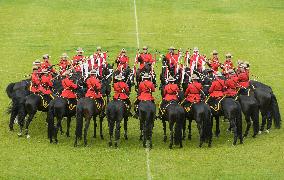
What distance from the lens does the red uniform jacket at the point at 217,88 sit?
77.9ft

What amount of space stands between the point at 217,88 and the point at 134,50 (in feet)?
52.5

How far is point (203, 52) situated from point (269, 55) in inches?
156

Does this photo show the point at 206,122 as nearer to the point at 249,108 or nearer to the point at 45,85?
the point at 249,108

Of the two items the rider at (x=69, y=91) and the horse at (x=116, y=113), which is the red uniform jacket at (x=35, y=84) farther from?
the horse at (x=116, y=113)

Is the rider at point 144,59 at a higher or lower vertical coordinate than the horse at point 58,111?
higher

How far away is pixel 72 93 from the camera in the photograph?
23828 millimetres

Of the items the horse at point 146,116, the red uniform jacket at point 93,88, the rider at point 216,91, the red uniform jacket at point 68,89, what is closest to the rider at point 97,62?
the red uniform jacket at point 68,89

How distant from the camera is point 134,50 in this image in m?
39.3

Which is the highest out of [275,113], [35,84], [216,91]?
[35,84]

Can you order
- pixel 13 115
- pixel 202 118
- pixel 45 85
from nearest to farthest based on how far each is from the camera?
pixel 202 118 < pixel 45 85 < pixel 13 115

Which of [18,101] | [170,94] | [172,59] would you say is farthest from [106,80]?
[170,94]

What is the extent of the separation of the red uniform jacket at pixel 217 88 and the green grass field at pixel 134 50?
178 cm

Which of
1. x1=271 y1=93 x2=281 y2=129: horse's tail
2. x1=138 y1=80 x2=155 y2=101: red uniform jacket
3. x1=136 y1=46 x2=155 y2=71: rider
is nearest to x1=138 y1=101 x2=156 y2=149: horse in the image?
x1=138 y1=80 x2=155 y2=101: red uniform jacket

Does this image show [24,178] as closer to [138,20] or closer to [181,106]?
[181,106]
